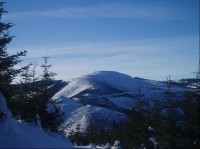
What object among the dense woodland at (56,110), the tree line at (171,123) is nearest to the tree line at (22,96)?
the dense woodland at (56,110)

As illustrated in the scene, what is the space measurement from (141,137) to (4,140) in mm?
20948

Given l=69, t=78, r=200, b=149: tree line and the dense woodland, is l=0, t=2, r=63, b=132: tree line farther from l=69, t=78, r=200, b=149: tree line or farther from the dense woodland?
l=69, t=78, r=200, b=149: tree line

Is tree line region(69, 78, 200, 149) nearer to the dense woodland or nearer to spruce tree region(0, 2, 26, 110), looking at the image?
the dense woodland

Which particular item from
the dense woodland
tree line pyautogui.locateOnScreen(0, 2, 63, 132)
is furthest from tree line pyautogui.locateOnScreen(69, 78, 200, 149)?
tree line pyautogui.locateOnScreen(0, 2, 63, 132)

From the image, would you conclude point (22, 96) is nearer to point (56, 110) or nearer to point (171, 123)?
point (56, 110)

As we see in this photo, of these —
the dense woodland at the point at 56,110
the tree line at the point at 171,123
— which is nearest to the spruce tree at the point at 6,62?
the dense woodland at the point at 56,110

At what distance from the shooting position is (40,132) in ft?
74.0

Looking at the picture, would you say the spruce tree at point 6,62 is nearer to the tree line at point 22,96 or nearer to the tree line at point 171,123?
the tree line at point 22,96

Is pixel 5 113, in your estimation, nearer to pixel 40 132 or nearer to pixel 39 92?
pixel 40 132

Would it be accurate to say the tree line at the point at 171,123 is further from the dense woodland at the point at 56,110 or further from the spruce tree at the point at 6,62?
the spruce tree at the point at 6,62

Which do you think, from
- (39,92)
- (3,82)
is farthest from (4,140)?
(39,92)

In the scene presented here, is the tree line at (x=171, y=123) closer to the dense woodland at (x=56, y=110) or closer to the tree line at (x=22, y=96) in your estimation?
the dense woodland at (x=56, y=110)

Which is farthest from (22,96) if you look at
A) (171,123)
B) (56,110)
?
(171,123)

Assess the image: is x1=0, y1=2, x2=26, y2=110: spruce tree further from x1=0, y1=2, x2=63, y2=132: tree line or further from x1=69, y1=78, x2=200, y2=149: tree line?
x1=69, y1=78, x2=200, y2=149: tree line
